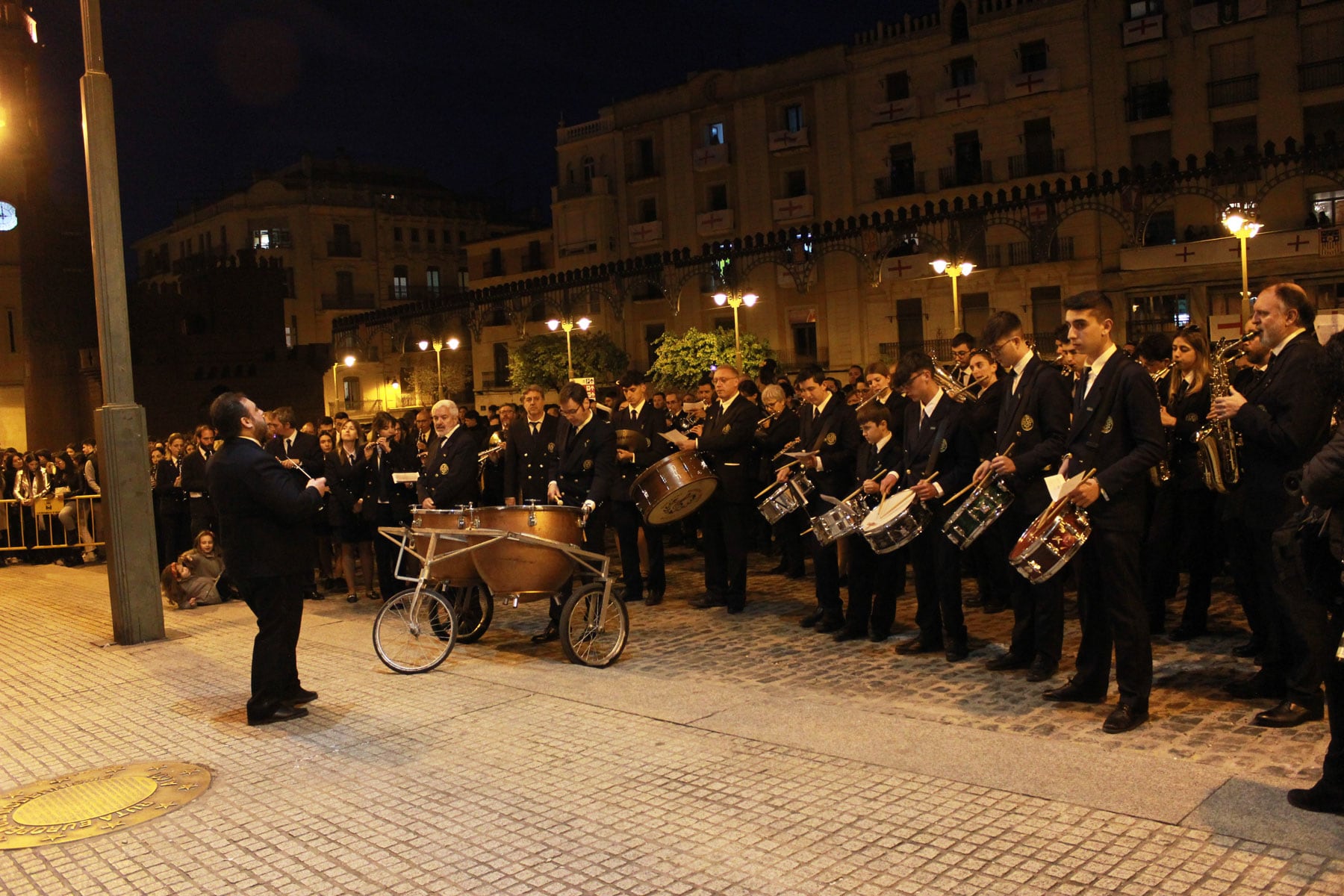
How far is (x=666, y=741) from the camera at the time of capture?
6.31m

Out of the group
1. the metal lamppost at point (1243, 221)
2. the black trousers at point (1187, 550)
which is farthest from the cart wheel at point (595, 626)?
the metal lamppost at point (1243, 221)

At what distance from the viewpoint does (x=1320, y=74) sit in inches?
1486

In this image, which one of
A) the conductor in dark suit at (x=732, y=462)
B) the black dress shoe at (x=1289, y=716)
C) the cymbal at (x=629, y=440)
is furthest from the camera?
the cymbal at (x=629, y=440)

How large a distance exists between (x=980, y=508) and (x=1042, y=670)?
118 centimetres

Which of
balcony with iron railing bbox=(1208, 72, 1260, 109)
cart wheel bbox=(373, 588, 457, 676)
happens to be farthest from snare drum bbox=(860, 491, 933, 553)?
balcony with iron railing bbox=(1208, 72, 1260, 109)

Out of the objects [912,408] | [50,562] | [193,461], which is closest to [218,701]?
[912,408]

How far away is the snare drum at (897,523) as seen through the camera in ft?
25.7

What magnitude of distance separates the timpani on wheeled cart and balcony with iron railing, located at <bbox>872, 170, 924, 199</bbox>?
40224 millimetres

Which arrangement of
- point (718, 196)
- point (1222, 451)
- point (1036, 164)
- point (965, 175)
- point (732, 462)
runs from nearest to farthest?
1. point (1222, 451)
2. point (732, 462)
3. point (1036, 164)
4. point (965, 175)
5. point (718, 196)

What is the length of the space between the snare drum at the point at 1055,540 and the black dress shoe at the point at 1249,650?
223 centimetres

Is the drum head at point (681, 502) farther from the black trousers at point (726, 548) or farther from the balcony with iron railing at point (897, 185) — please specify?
the balcony with iron railing at point (897, 185)

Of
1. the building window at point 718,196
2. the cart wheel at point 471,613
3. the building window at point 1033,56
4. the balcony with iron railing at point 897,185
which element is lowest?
the cart wheel at point 471,613

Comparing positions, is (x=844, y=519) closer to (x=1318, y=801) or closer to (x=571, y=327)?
(x=1318, y=801)

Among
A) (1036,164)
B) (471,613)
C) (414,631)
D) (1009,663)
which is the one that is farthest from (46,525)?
(1036,164)
